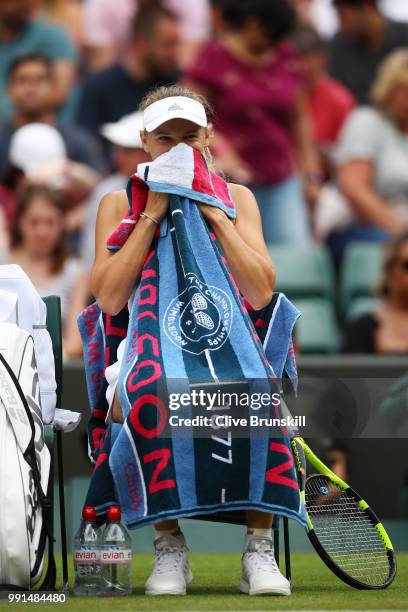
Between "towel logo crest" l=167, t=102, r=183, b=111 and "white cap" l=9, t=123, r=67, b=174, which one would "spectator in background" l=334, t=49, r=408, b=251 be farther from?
"towel logo crest" l=167, t=102, r=183, b=111

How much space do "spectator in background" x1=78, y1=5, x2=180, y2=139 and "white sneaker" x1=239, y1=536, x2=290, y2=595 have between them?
5.67 metres

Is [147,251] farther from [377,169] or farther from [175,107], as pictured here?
[377,169]

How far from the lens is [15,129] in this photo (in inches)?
369

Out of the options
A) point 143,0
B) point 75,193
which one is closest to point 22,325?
point 75,193

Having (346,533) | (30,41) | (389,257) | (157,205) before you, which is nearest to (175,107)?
(157,205)

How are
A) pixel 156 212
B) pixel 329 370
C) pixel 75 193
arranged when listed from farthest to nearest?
pixel 75 193 < pixel 329 370 < pixel 156 212

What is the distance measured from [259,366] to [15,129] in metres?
5.51

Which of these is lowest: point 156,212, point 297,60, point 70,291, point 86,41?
point 156,212

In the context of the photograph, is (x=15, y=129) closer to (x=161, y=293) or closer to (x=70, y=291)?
(x=70, y=291)

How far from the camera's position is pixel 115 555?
4.25 m

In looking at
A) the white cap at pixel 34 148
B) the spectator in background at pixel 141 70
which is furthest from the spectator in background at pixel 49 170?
the spectator in background at pixel 141 70

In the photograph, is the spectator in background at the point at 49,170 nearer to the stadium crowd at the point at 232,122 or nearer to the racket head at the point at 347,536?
the stadium crowd at the point at 232,122

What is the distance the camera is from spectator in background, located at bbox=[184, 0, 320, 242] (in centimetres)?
888

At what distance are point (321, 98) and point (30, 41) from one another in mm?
2175
